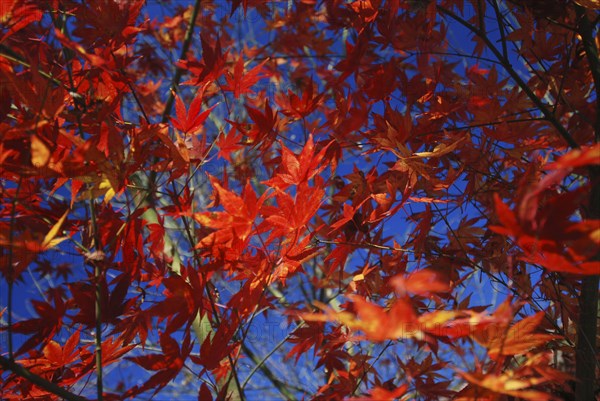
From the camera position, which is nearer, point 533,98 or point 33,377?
point 33,377

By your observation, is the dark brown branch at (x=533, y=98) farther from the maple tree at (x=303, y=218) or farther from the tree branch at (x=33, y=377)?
the tree branch at (x=33, y=377)

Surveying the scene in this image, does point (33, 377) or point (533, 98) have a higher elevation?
point (533, 98)

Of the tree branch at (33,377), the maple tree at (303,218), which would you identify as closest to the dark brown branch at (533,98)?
the maple tree at (303,218)

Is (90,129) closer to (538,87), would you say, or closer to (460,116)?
(460,116)

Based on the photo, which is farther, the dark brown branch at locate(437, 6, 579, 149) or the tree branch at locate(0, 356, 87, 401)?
the dark brown branch at locate(437, 6, 579, 149)

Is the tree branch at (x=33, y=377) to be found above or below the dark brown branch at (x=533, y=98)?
below

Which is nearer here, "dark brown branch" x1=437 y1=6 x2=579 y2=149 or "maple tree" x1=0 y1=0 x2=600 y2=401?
"maple tree" x1=0 y1=0 x2=600 y2=401

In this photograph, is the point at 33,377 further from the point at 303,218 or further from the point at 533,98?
the point at 533,98

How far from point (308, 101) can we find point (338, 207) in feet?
1.13

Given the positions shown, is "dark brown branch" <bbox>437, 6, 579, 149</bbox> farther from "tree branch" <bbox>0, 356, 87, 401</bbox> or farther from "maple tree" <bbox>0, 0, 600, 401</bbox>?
"tree branch" <bbox>0, 356, 87, 401</bbox>

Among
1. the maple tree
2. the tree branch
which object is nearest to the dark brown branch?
the maple tree

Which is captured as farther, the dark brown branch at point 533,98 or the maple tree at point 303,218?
the dark brown branch at point 533,98

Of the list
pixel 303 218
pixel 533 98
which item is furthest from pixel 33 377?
pixel 533 98

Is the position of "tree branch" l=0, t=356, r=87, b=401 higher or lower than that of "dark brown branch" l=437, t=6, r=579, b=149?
lower
